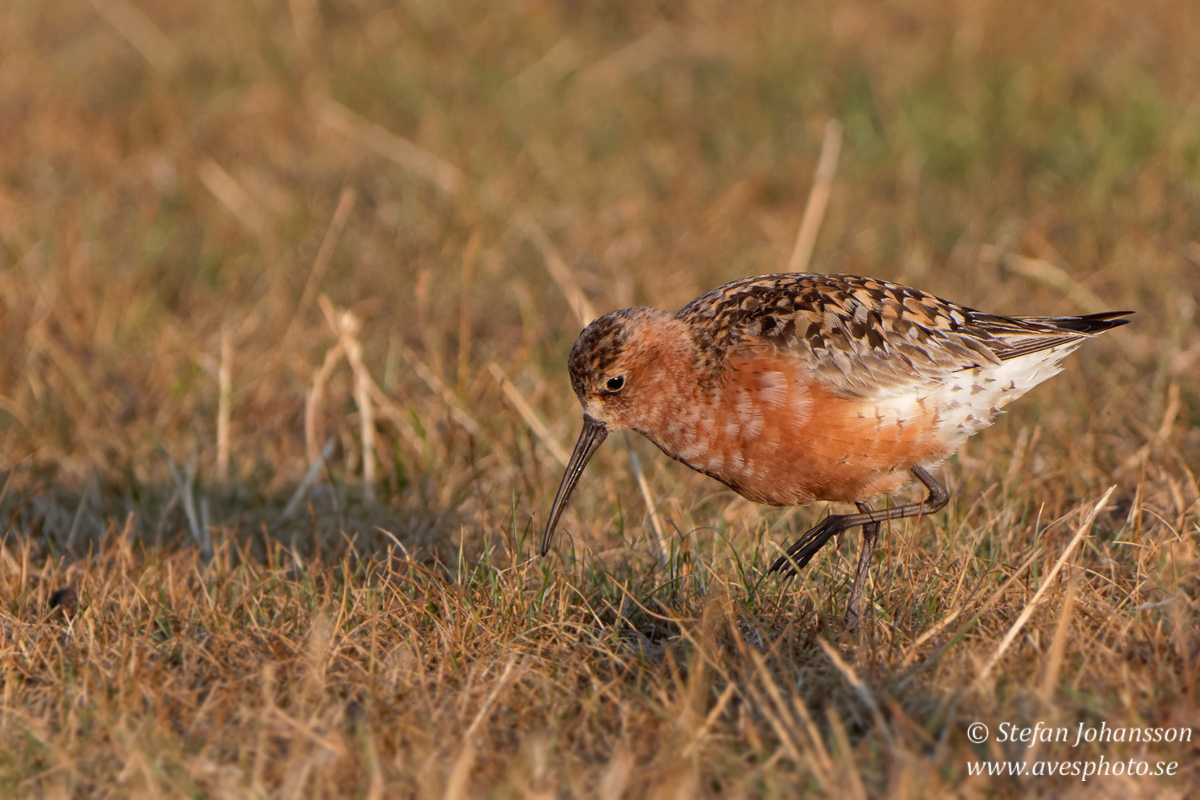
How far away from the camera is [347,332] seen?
6.18 meters

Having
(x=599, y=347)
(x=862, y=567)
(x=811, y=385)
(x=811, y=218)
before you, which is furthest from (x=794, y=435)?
(x=811, y=218)

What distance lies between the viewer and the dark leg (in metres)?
4.65

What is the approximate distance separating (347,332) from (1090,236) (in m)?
4.93

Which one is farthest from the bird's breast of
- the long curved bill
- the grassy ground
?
the long curved bill

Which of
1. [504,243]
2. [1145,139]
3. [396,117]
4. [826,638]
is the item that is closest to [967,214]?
[1145,139]

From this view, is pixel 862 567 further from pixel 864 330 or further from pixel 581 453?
pixel 581 453

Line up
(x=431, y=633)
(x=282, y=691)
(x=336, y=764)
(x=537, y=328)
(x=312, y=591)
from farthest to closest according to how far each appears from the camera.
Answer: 1. (x=537, y=328)
2. (x=312, y=591)
3. (x=431, y=633)
4. (x=282, y=691)
5. (x=336, y=764)

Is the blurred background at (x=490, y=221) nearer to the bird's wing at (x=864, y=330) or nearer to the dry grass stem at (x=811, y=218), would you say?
the dry grass stem at (x=811, y=218)

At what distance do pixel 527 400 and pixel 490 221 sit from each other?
2.67 metres

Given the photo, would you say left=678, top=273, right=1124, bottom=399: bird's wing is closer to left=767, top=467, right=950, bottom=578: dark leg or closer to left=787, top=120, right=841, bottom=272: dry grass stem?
left=767, top=467, right=950, bottom=578: dark leg

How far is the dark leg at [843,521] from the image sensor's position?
465 centimetres

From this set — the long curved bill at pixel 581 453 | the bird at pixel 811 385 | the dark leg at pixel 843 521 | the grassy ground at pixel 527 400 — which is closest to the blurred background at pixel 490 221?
the grassy ground at pixel 527 400

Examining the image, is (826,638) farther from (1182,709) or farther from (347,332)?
(347,332)

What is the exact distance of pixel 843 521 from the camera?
4.80 meters
